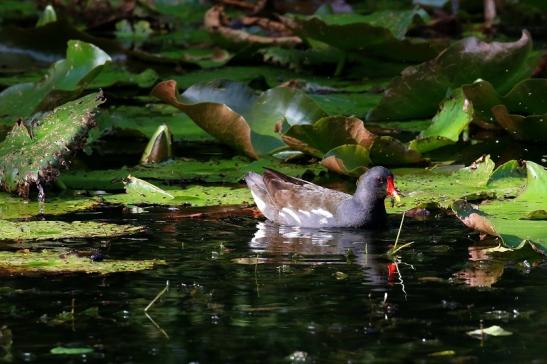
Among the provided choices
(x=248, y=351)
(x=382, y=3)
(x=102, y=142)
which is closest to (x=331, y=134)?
(x=102, y=142)

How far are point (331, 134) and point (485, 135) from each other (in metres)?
1.75

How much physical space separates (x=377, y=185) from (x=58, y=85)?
2.77 meters

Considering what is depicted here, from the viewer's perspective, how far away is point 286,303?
5.66 m

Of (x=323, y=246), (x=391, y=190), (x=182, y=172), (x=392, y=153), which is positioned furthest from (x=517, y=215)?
(x=182, y=172)

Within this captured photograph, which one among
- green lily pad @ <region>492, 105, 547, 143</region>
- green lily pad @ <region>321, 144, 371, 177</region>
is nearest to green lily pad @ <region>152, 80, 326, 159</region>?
green lily pad @ <region>321, 144, 371, 177</region>

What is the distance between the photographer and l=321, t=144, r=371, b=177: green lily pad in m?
8.31

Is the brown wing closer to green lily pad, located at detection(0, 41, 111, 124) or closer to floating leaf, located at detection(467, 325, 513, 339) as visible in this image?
green lily pad, located at detection(0, 41, 111, 124)

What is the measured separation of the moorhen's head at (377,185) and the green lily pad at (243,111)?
121cm

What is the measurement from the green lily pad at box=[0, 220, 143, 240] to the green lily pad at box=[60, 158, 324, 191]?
1.18m

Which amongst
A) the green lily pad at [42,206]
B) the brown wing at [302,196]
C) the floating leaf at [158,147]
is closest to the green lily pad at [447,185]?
the brown wing at [302,196]

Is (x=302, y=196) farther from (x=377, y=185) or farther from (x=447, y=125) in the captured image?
(x=447, y=125)

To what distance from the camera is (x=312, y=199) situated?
7.73 meters

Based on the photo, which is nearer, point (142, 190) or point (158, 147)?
point (142, 190)

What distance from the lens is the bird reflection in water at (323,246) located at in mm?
6535
